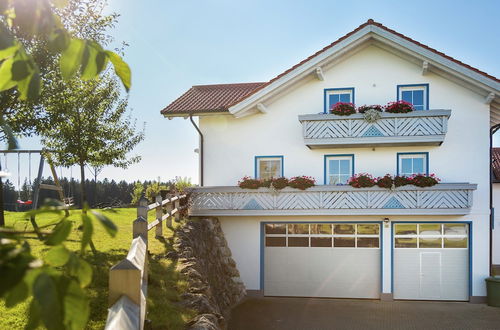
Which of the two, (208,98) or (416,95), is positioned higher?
(208,98)

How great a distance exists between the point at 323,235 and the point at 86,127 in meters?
10.3

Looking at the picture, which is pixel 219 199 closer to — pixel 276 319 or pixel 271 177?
pixel 271 177

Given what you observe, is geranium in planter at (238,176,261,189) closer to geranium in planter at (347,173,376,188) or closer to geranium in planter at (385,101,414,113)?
geranium in planter at (347,173,376,188)

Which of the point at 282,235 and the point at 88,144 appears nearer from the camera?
the point at 88,144

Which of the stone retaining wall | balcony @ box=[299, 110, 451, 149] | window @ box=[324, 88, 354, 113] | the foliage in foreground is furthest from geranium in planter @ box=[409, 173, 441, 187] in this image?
the foliage in foreground

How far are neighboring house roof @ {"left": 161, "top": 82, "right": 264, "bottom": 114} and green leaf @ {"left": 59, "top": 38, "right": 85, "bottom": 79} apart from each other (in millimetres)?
20298

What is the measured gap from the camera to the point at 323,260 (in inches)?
827

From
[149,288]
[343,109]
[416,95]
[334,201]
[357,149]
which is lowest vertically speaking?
[149,288]

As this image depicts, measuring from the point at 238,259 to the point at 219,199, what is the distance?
2.77 metres

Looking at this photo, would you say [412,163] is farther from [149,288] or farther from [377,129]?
[149,288]

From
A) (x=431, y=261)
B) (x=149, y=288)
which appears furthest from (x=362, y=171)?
(x=149, y=288)

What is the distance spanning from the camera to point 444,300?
20297mm

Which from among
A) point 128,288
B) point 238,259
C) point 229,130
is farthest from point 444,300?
point 128,288

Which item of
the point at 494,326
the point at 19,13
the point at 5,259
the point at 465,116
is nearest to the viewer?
the point at 5,259
